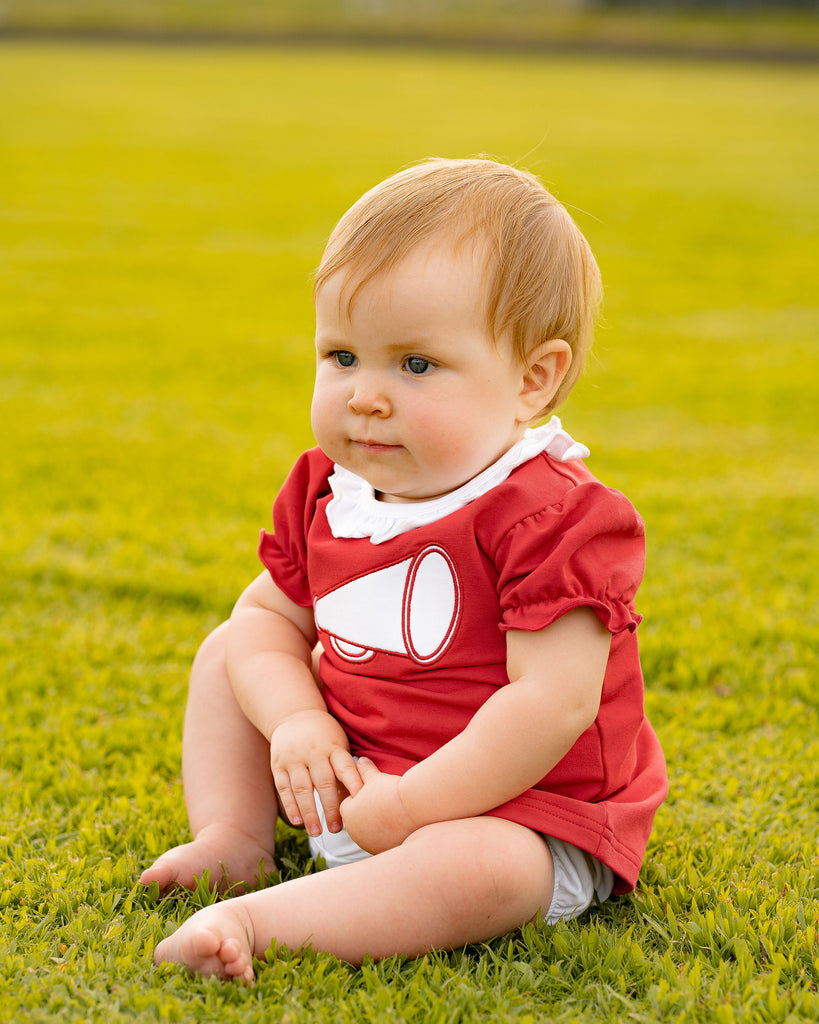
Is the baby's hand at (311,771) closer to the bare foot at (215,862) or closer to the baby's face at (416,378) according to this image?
the bare foot at (215,862)

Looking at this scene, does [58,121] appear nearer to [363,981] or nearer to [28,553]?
[28,553]

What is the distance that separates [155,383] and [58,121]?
12.5 metres

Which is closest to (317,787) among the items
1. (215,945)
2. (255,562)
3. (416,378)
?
(215,945)

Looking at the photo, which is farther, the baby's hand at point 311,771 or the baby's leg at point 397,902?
the baby's hand at point 311,771

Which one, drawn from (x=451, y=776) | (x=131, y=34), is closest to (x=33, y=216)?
(x=451, y=776)

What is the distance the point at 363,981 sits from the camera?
1.67 m

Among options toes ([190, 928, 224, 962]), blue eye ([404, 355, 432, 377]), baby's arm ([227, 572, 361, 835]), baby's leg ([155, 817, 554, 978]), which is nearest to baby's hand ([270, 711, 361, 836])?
baby's arm ([227, 572, 361, 835])

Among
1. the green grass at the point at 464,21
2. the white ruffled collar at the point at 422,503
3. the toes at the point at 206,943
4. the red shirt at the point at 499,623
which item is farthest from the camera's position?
the green grass at the point at 464,21

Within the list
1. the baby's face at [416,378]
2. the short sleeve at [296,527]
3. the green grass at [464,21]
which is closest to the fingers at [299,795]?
the short sleeve at [296,527]

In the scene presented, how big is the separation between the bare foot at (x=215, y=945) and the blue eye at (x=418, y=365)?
0.80 meters

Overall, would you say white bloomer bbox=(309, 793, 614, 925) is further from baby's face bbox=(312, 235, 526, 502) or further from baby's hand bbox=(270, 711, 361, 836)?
baby's face bbox=(312, 235, 526, 502)

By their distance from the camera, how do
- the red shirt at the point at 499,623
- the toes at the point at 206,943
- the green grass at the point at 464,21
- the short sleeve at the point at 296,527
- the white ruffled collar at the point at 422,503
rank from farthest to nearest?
the green grass at the point at 464,21
the short sleeve at the point at 296,527
the white ruffled collar at the point at 422,503
the red shirt at the point at 499,623
the toes at the point at 206,943

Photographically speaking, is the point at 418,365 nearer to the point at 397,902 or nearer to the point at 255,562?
the point at 397,902

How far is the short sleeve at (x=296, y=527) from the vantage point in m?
2.08
